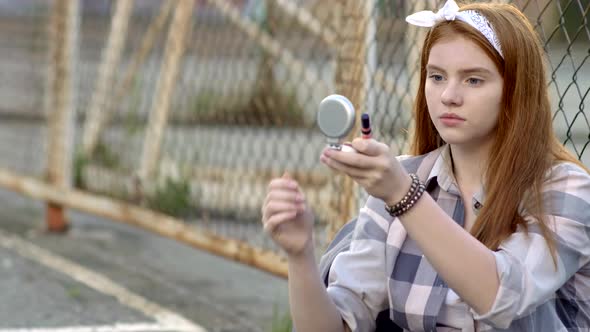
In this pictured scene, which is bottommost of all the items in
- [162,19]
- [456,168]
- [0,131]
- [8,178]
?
[0,131]

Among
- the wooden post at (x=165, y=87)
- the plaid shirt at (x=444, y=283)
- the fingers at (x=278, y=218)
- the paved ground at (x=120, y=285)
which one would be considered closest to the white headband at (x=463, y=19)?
the plaid shirt at (x=444, y=283)

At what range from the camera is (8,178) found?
7.01m

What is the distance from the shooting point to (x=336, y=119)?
203 centimetres

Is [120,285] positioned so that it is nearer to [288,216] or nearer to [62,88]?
[62,88]

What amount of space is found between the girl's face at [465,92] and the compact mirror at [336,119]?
34 cm

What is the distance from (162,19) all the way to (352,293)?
3.97 m

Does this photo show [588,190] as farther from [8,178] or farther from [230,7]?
[8,178]

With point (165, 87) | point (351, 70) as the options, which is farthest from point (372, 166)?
point (165, 87)

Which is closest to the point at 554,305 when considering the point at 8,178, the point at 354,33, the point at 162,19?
the point at 354,33

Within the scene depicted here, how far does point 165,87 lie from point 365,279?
13.4 ft

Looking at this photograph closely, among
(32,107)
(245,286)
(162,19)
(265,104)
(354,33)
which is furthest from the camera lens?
(32,107)

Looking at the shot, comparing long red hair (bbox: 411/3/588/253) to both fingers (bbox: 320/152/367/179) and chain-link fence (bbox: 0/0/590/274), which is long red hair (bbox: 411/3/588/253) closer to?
fingers (bbox: 320/152/367/179)

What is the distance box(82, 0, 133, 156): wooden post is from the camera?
22.2 ft

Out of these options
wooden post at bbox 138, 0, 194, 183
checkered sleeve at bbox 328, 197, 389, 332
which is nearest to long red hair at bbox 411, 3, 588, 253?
checkered sleeve at bbox 328, 197, 389, 332
